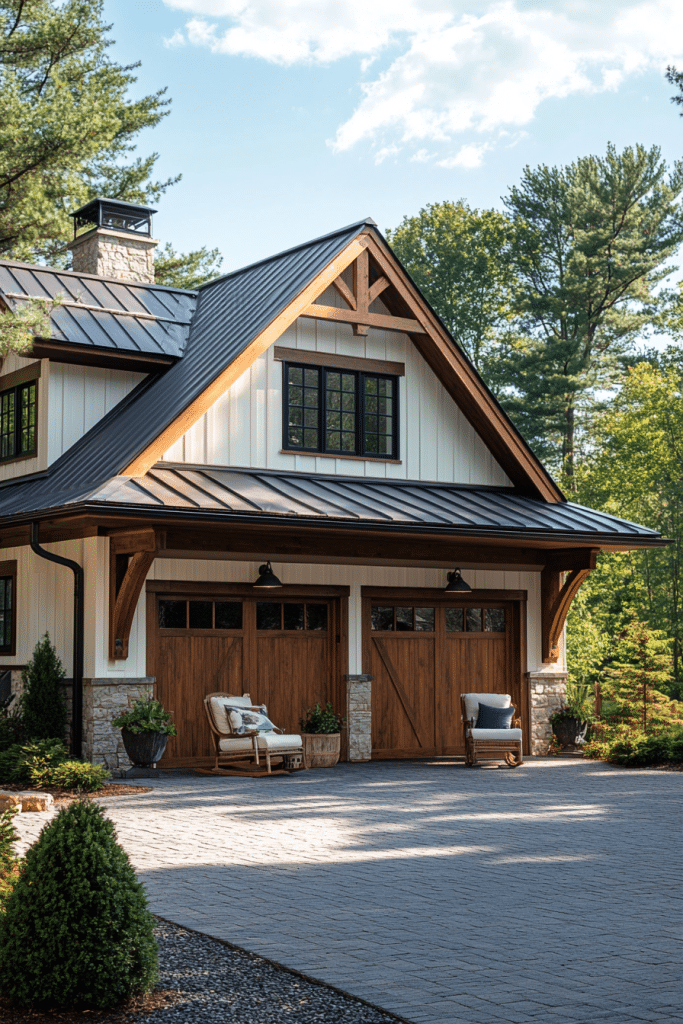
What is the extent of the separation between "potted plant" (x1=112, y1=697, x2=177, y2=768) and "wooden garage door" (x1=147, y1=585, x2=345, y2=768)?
92cm

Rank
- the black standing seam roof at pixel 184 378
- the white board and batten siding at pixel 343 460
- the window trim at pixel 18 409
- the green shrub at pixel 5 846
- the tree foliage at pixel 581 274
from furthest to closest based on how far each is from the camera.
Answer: the tree foliage at pixel 581 274 < the window trim at pixel 18 409 < the white board and batten siding at pixel 343 460 < the black standing seam roof at pixel 184 378 < the green shrub at pixel 5 846

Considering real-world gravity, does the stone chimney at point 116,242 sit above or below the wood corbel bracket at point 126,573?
above

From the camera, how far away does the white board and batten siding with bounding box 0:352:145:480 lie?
16.5 m

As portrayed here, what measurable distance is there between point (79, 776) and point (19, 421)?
6.12 m

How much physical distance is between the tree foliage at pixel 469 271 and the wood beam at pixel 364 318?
23.3 m

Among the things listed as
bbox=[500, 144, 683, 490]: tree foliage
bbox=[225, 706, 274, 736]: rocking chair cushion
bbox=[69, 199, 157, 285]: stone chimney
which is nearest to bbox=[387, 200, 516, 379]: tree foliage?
bbox=[500, 144, 683, 490]: tree foliage

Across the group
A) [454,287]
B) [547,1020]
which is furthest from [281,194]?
[547,1020]

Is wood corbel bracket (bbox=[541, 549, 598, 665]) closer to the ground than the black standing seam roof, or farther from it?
closer to the ground

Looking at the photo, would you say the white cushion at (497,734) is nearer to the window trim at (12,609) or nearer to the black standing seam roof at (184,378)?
the black standing seam roof at (184,378)

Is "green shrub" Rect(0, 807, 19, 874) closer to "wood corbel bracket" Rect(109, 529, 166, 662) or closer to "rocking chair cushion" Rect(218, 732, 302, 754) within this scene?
"wood corbel bracket" Rect(109, 529, 166, 662)

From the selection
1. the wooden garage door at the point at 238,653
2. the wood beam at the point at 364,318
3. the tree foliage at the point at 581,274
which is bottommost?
the wooden garage door at the point at 238,653

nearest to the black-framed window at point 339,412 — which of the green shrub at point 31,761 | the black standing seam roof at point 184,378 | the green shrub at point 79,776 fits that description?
the black standing seam roof at point 184,378

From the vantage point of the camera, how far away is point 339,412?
17.1 m

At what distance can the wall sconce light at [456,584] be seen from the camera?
16.9 metres
